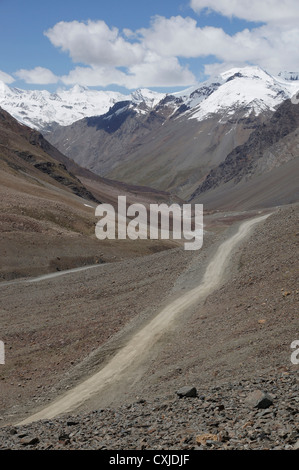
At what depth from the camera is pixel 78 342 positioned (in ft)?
80.5

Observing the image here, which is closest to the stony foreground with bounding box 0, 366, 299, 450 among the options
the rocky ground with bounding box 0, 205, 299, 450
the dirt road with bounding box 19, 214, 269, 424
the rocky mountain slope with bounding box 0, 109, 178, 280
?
the rocky ground with bounding box 0, 205, 299, 450

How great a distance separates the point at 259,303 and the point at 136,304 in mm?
7909

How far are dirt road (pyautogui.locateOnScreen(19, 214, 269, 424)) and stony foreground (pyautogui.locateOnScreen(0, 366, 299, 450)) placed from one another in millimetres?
3208

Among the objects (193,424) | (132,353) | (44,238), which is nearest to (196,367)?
(132,353)

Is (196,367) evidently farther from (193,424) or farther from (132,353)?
(193,424)

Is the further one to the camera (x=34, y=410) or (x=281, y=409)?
(x=34, y=410)

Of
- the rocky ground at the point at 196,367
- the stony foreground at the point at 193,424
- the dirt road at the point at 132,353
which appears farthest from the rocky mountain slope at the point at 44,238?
the stony foreground at the point at 193,424

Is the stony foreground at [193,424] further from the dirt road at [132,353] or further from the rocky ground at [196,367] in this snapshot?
the dirt road at [132,353]

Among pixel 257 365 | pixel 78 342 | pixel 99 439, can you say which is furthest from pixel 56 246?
pixel 99 439

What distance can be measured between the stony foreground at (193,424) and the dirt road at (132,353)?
3.21m

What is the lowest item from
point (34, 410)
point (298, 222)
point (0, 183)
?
point (34, 410)

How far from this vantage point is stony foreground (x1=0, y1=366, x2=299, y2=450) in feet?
34.6

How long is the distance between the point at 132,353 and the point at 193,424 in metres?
9.99

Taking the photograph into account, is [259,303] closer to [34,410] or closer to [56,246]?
[34,410]
